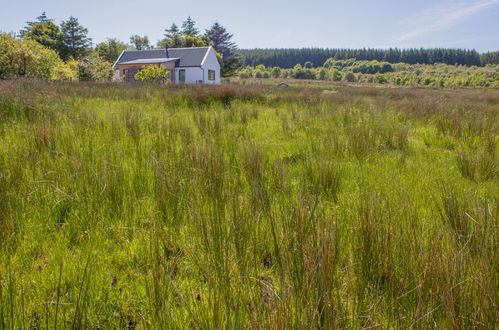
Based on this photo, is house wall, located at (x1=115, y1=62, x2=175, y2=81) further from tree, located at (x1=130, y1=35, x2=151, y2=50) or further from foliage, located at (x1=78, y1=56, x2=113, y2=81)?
tree, located at (x1=130, y1=35, x2=151, y2=50)

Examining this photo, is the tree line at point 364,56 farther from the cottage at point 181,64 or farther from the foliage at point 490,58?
the cottage at point 181,64

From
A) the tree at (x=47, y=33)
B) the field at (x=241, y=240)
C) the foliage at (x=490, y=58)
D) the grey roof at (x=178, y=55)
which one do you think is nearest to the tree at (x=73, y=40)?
the tree at (x=47, y=33)

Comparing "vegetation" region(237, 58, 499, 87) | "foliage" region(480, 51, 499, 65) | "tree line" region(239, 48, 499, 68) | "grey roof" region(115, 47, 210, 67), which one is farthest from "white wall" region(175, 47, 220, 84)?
"foliage" region(480, 51, 499, 65)

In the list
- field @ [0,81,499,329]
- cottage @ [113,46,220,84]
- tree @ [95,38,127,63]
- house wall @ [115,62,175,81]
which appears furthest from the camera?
tree @ [95,38,127,63]

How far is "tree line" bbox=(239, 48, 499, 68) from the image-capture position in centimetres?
13225

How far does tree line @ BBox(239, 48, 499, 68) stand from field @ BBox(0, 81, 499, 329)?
133973 millimetres

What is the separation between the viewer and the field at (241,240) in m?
1.00

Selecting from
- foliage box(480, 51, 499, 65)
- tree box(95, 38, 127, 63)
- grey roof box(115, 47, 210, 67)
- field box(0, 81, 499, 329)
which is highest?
foliage box(480, 51, 499, 65)

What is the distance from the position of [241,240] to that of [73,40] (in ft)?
197

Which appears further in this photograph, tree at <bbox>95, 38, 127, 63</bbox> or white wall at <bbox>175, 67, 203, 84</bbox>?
tree at <bbox>95, 38, 127, 63</bbox>

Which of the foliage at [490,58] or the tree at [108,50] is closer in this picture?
the tree at [108,50]

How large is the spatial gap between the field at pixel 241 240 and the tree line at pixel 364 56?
134m

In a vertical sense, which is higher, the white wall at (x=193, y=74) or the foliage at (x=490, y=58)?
the foliage at (x=490, y=58)

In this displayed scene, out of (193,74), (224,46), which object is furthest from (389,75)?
(193,74)
